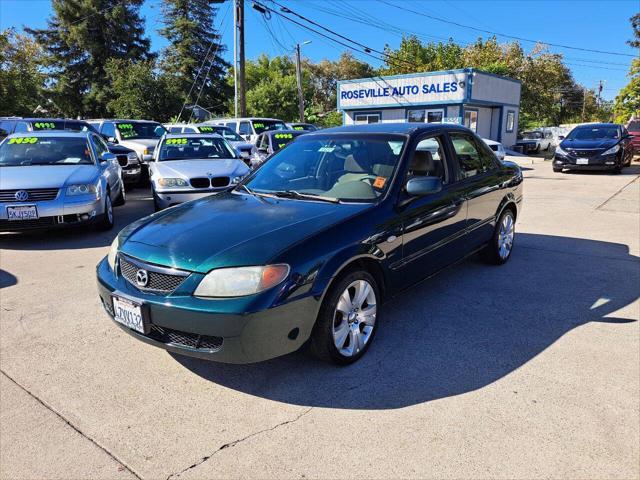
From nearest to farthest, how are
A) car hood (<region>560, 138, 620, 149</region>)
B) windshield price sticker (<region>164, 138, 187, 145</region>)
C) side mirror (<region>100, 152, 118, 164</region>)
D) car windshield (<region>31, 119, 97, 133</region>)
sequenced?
side mirror (<region>100, 152, 118, 164</region>) < windshield price sticker (<region>164, 138, 187, 145</region>) < car windshield (<region>31, 119, 97, 133</region>) < car hood (<region>560, 138, 620, 149</region>)

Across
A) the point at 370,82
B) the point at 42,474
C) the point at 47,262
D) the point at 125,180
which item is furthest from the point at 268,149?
the point at 370,82

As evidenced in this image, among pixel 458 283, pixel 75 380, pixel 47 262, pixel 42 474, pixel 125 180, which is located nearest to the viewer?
pixel 42 474

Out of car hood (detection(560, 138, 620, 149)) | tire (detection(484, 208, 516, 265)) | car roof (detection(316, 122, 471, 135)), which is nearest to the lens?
car roof (detection(316, 122, 471, 135))

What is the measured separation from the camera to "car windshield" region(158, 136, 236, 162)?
898 cm

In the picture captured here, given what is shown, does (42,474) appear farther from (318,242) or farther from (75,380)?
(318,242)

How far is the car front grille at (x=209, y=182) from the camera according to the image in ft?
25.8

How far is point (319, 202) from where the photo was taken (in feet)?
11.7

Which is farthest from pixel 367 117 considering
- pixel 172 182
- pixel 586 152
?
pixel 172 182

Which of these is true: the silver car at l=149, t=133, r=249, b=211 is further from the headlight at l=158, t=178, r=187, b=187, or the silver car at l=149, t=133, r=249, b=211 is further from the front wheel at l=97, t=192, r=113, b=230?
the front wheel at l=97, t=192, r=113, b=230

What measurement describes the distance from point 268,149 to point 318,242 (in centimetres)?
1072

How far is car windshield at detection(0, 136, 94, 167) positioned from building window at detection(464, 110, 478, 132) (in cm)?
2180

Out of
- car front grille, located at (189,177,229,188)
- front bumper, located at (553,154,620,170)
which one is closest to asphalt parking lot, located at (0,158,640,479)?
car front grille, located at (189,177,229,188)

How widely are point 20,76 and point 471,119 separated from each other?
Answer: 94.5ft

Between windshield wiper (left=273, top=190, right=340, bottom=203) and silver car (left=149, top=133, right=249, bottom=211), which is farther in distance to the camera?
silver car (left=149, top=133, right=249, bottom=211)
